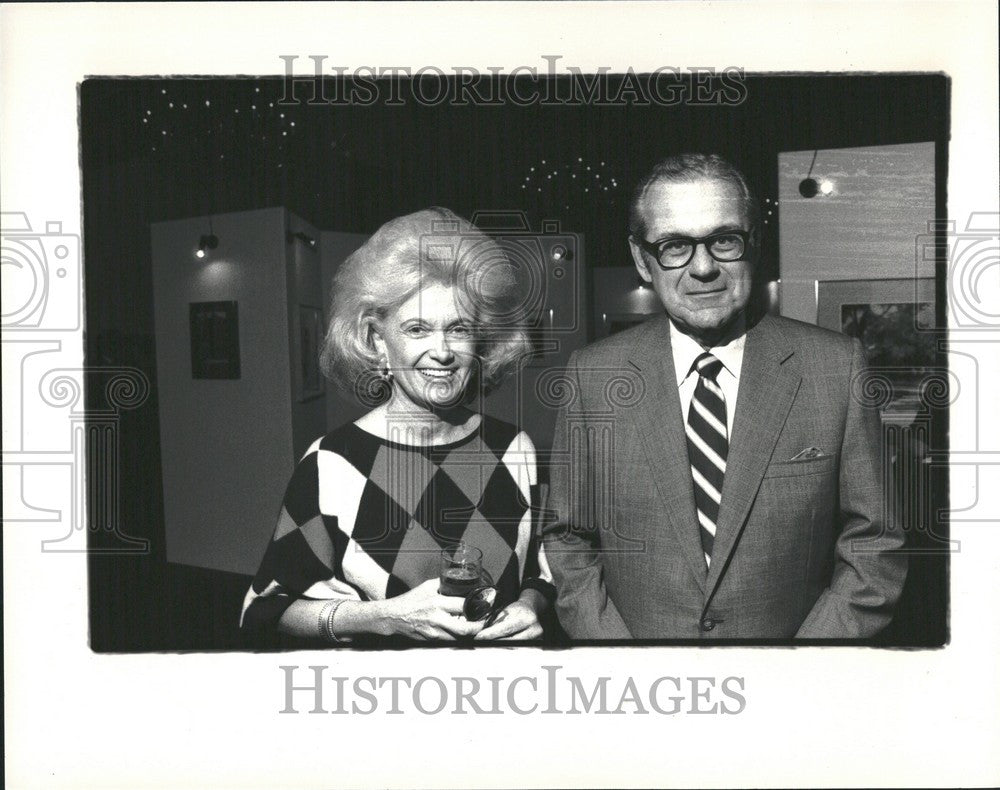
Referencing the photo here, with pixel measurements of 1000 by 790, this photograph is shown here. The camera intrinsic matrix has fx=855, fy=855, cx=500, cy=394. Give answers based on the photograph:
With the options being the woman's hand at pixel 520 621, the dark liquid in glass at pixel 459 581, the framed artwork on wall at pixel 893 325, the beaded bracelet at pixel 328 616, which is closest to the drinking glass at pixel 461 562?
the dark liquid in glass at pixel 459 581

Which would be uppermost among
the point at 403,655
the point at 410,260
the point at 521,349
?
the point at 410,260

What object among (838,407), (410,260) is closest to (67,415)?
(410,260)

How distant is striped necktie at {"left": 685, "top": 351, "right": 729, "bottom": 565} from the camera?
244cm

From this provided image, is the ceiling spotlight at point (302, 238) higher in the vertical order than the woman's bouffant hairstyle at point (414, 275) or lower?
higher

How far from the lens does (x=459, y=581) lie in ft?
8.18

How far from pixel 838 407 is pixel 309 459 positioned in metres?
1.53

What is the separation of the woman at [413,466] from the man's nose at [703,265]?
50 centimetres

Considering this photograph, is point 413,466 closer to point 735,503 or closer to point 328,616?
point 328,616

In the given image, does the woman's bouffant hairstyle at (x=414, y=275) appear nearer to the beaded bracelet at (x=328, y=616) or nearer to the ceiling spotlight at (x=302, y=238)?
the ceiling spotlight at (x=302, y=238)

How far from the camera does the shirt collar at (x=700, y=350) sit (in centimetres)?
245

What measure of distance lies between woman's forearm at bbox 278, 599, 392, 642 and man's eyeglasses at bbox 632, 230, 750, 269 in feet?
4.27

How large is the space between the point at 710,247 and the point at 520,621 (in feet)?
3.97

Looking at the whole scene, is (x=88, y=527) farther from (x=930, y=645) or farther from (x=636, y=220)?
(x=930, y=645)

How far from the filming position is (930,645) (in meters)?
2.54
